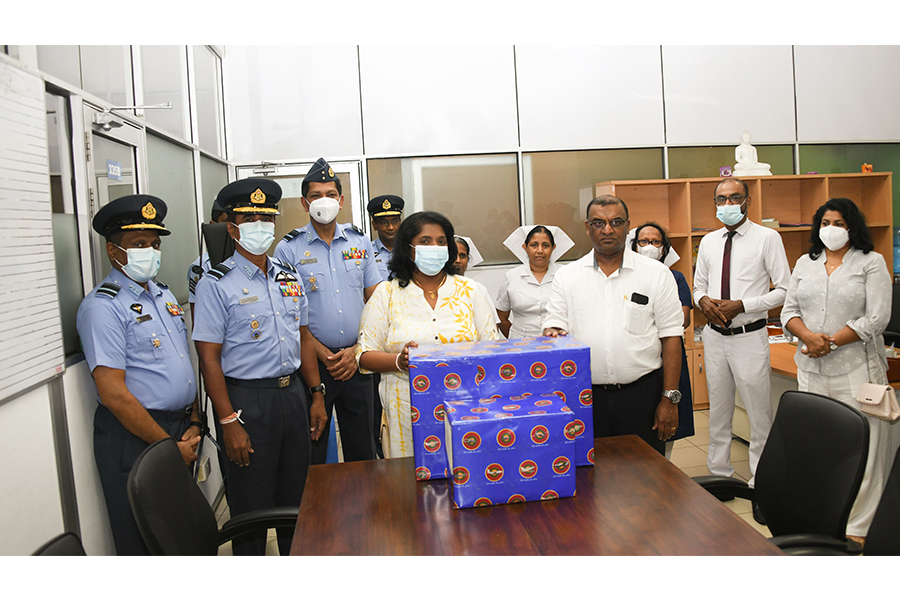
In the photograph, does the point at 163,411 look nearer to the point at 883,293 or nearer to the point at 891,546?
the point at 891,546

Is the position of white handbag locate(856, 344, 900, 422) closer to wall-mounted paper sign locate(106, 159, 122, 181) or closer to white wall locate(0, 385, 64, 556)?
white wall locate(0, 385, 64, 556)

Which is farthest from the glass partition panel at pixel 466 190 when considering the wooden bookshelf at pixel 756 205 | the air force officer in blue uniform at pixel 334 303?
the air force officer in blue uniform at pixel 334 303

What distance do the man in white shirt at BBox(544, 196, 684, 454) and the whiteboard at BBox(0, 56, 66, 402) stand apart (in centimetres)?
179

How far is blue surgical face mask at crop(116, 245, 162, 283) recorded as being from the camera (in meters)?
2.10

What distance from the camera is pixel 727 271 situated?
3.44 meters

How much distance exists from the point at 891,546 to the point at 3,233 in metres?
2.50

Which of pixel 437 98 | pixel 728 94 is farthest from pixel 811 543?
pixel 728 94

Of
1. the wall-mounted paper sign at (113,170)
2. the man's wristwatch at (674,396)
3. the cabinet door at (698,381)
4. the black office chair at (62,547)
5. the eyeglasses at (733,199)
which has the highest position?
the wall-mounted paper sign at (113,170)

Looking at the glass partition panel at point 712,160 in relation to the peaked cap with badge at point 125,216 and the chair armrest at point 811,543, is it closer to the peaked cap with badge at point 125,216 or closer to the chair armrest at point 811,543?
the chair armrest at point 811,543

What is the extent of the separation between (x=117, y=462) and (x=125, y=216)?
892 mm

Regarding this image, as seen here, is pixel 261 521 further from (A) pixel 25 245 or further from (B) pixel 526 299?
(B) pixel 526 299

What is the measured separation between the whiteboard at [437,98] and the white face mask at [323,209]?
82.2 inches

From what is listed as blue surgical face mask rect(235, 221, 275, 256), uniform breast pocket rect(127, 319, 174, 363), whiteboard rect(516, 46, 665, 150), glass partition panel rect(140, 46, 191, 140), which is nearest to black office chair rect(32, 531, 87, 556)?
uniform breast pocket rect(127, 319, 174, 363)

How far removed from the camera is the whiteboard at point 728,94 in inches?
207
